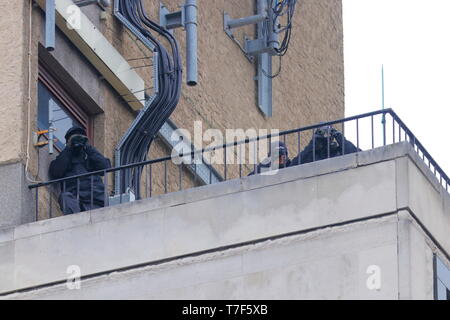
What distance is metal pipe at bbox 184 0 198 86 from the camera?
29984mm

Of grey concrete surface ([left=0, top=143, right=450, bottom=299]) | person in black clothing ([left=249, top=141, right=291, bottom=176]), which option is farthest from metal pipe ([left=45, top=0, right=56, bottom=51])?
person in black clothing ([left=249, top=141, right=291, bottom=176])

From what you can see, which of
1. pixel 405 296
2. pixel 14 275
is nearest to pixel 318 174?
pixel 405 296

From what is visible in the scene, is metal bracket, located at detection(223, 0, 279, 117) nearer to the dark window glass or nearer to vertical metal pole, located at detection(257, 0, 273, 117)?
vertical metal pole, located at detection(257, 0, 273, 117)

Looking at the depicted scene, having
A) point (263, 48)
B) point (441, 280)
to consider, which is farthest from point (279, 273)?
point (263, 48)

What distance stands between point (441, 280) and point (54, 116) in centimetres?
665

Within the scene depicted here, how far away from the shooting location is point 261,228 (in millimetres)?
25453

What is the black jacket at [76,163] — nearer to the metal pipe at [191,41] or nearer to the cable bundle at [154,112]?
the cable bundle at [154,112]

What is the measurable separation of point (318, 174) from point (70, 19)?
5.28m

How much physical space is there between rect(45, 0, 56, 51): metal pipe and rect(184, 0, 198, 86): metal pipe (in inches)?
99.7

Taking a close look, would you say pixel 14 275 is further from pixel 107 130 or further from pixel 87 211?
pixel 107 130

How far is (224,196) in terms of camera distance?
84.7 feet

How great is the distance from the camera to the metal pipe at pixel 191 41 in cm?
2998

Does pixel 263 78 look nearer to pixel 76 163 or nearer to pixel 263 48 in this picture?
pixel 263 48
